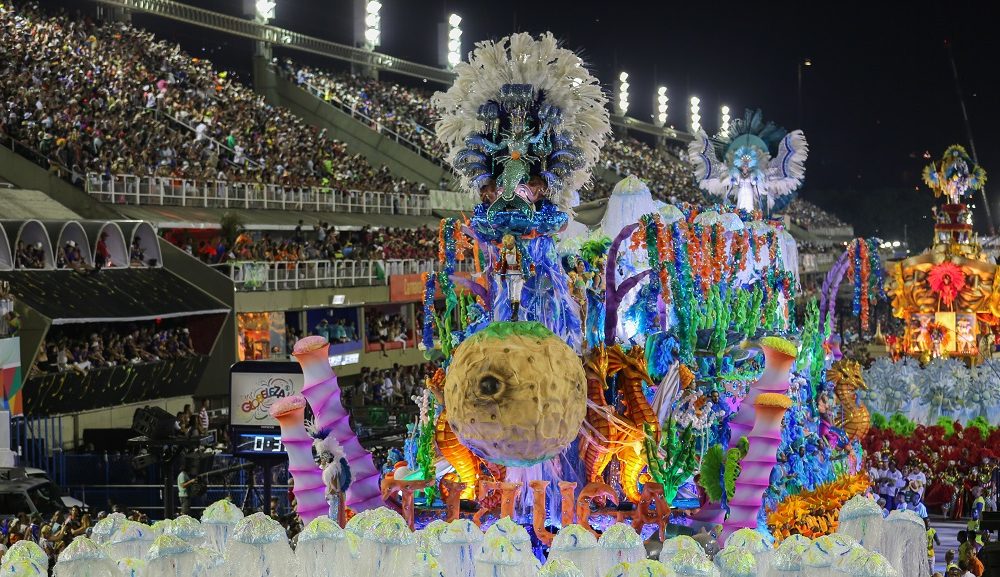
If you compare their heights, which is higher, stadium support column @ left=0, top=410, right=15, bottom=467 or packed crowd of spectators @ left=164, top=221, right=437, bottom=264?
packed crowd of spectators @ left=164, top=221, right=437, bottom=264

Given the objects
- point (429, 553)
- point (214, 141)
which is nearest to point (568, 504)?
point (429, 553)

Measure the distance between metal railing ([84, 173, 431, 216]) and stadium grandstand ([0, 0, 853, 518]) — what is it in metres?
0.04

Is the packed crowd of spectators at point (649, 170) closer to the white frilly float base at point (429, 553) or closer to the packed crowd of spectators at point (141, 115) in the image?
the packed crowd of spectators at point (141, 115)

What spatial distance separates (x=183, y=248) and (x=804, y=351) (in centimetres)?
1444

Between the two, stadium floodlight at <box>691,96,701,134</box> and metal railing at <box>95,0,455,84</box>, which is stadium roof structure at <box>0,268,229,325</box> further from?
stadium floodlight at <box>691,96,701,134</box>

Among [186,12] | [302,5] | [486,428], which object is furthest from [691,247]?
[302,5]

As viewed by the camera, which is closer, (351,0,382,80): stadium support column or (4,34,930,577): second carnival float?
(4,34,930,577): second carnival float

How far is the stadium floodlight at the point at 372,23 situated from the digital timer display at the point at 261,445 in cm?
3328

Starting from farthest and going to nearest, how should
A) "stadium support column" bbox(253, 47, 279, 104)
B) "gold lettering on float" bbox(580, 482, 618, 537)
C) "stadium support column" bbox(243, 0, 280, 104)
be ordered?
"stadium support column" bbox(243, 0, 280, 104)
"stadium support column" bbox(253, 47, 279, 104)
"gold lettering on float" bbox(580, 482, 618, 537)

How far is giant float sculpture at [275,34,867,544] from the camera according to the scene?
443 inches

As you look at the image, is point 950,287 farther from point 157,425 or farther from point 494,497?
point 494,497

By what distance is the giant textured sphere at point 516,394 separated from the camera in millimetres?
11008

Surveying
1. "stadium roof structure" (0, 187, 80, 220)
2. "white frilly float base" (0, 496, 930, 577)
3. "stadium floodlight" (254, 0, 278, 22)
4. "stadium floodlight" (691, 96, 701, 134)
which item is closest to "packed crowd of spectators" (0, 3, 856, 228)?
"stadium roof structure" (0, 187, 80, 220)

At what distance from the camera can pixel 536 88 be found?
12297 millimetres
